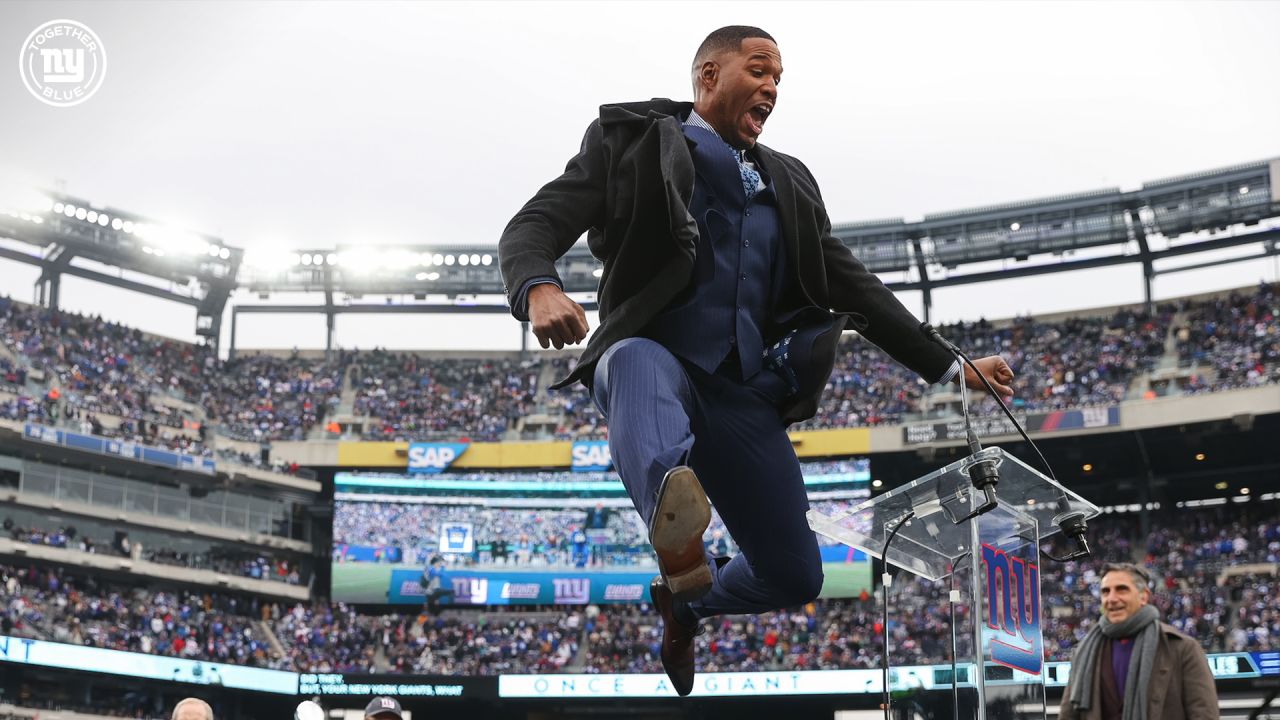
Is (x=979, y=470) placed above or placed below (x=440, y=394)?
below

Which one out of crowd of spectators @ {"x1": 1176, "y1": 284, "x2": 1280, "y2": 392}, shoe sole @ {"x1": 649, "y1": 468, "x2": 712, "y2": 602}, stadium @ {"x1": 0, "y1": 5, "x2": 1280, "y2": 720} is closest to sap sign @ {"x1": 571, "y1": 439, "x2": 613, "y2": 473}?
stadium @ {"x1": 0, "y1": 5, "x2": 1280, "y2": 720}

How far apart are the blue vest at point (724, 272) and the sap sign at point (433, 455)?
34529 mm

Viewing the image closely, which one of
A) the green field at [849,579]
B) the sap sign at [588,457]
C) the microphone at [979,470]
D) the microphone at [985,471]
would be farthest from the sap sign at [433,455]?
the microphone at [979,470]

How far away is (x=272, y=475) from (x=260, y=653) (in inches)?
225

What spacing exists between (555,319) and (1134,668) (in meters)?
3.66

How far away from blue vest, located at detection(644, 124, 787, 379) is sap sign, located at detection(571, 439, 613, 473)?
33.2m

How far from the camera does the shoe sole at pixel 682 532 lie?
2.94m

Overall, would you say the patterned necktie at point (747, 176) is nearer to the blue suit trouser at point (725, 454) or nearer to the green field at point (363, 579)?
the blue suit trouser at point (725, 454)

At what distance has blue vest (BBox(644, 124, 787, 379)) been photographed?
345 centimetres

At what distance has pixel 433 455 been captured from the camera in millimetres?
37656

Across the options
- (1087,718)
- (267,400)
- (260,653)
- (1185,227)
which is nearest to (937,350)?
(1087,718)

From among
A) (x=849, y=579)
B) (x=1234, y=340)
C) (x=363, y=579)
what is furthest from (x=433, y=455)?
(x=1234, y=340)

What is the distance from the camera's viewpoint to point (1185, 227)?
35.8 m

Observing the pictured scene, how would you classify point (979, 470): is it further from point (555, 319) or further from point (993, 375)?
point (555, 319)
